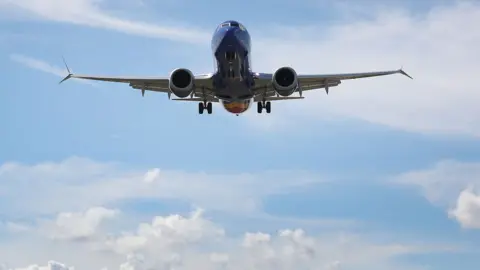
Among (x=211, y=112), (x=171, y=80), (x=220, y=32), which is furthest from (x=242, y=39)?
(x=211, y=112)

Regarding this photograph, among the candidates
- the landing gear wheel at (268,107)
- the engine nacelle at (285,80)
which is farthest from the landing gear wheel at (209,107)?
the engine nacelle at (285,80)

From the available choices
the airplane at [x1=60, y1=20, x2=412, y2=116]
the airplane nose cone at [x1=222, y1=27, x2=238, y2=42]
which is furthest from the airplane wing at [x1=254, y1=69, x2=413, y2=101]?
the airplane nose cone at [x1=222, y1=27, x2=238, y2=42]

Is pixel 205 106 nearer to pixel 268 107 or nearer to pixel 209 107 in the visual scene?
pixel 209 107

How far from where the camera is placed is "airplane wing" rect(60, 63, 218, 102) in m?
58.4

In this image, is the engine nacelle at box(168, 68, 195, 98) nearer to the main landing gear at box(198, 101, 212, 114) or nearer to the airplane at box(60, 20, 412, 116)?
the airplane at box(60, 20, 412, 116)

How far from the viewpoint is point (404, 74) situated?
5750 centimetres

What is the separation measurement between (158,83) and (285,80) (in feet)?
31.9

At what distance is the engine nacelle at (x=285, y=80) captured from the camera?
186 feet

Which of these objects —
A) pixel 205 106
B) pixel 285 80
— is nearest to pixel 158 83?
pixel 205 106

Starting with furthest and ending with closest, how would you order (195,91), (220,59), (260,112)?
(260,112), (195,91), (220,59)

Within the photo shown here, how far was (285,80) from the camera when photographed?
187 ft

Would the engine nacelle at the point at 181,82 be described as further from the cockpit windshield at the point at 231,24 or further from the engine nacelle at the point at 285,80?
the engine nacelle at the point at 285,80

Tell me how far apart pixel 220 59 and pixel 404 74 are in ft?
36.1

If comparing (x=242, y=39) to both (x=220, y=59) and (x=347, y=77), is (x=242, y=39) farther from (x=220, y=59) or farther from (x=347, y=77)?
(x=347, y=77)
